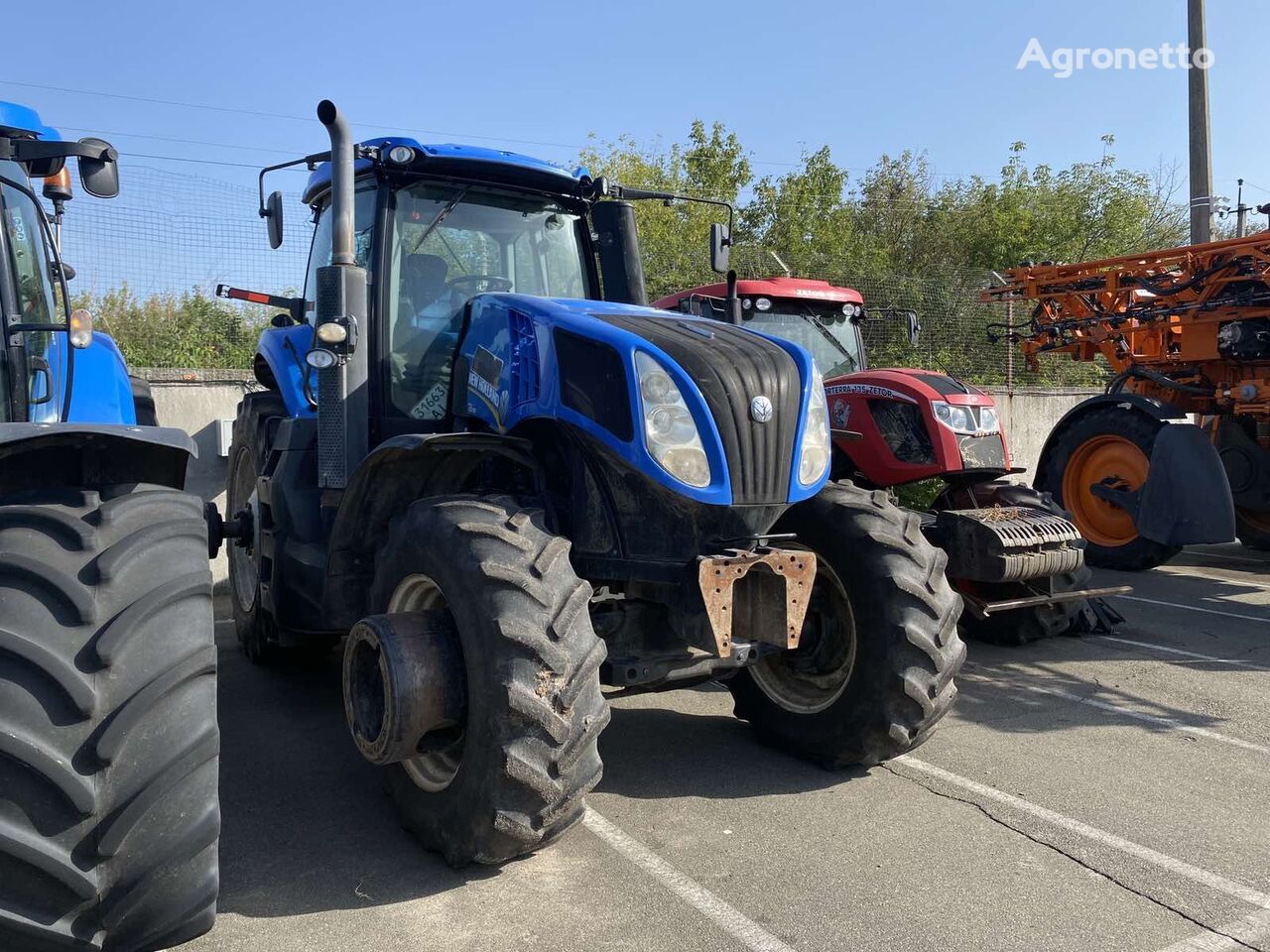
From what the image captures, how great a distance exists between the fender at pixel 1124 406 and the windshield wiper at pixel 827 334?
87.9 inches

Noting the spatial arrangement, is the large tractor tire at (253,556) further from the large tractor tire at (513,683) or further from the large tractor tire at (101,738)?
the large tractor tire at (101,738)

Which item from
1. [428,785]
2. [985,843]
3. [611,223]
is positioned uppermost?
[611,223]

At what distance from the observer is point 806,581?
3494 mm

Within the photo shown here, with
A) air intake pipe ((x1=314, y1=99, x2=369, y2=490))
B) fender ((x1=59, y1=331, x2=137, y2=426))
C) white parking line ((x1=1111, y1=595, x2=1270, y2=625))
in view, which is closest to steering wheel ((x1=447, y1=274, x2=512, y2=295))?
air intake pipe ((x1=314, y1=99, x2=369, y2=490))

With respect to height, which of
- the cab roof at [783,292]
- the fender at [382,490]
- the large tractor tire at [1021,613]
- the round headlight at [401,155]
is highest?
the round headlight at [401,155]

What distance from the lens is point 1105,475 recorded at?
8984 mm

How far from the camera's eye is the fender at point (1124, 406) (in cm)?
842

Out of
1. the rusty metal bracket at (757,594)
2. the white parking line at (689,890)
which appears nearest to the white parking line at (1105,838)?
the rusty metal bracket at (757,594)

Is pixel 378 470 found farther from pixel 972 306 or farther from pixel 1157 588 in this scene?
pixel 972 306

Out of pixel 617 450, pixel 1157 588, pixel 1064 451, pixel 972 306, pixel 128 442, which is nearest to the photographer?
pixel 128 442

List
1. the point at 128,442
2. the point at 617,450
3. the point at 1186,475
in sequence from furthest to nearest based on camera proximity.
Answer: the point at 1186,475 < the point at 617,450 < the point at 128,442

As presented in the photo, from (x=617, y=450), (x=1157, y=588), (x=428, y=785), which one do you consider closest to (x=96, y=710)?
(x=428, y=785)

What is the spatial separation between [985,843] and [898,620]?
0.79 metres

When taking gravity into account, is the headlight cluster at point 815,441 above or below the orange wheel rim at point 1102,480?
above
